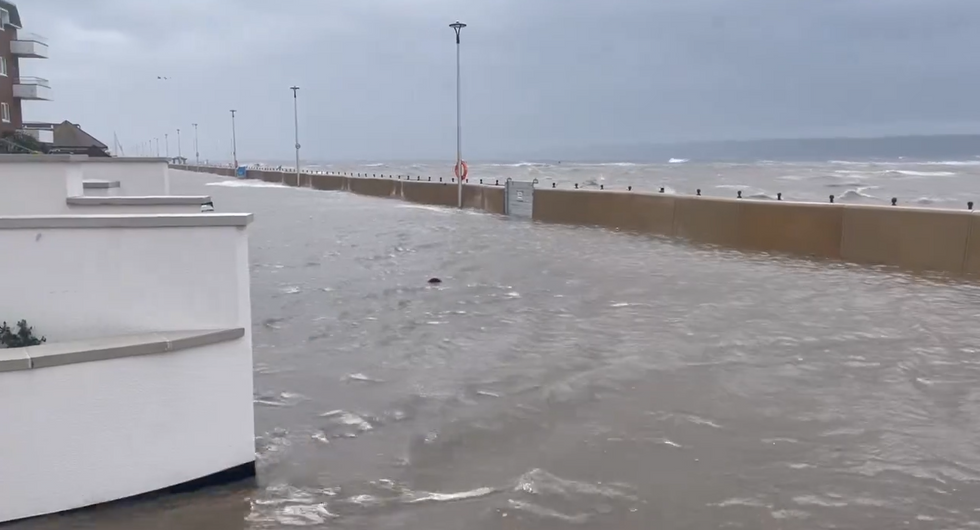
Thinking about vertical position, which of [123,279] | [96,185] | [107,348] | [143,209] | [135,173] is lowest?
[107,348]

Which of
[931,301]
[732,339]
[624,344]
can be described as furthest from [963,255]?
[624,344]

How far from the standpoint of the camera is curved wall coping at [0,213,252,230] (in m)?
4.78

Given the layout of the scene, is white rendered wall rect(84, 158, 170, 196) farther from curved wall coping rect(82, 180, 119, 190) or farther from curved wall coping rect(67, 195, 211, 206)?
curved wall coping rect(67, 195, 211, 206)

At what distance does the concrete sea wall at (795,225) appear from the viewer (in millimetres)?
14266

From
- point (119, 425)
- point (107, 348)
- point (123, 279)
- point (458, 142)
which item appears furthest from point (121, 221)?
point (458, 142)

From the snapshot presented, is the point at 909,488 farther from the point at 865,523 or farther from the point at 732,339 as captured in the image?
the point at 732,339

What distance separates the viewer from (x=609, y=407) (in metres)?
7.08

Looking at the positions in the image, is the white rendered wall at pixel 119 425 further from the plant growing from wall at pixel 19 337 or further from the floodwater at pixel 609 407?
the plant growing from wall at pixel 19 337

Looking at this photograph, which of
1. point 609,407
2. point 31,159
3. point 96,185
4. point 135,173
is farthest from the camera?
point 135,173

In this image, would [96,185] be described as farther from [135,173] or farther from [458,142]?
[458,142]

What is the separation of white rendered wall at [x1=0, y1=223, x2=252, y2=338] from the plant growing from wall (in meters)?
0.05

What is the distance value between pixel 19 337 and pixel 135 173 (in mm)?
10824

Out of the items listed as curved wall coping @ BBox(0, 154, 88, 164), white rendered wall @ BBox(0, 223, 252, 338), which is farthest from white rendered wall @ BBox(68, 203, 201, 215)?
white rendered wall @ BBox(0, 223, 252, 338)

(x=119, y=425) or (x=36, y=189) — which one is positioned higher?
(x=36, y=189)
